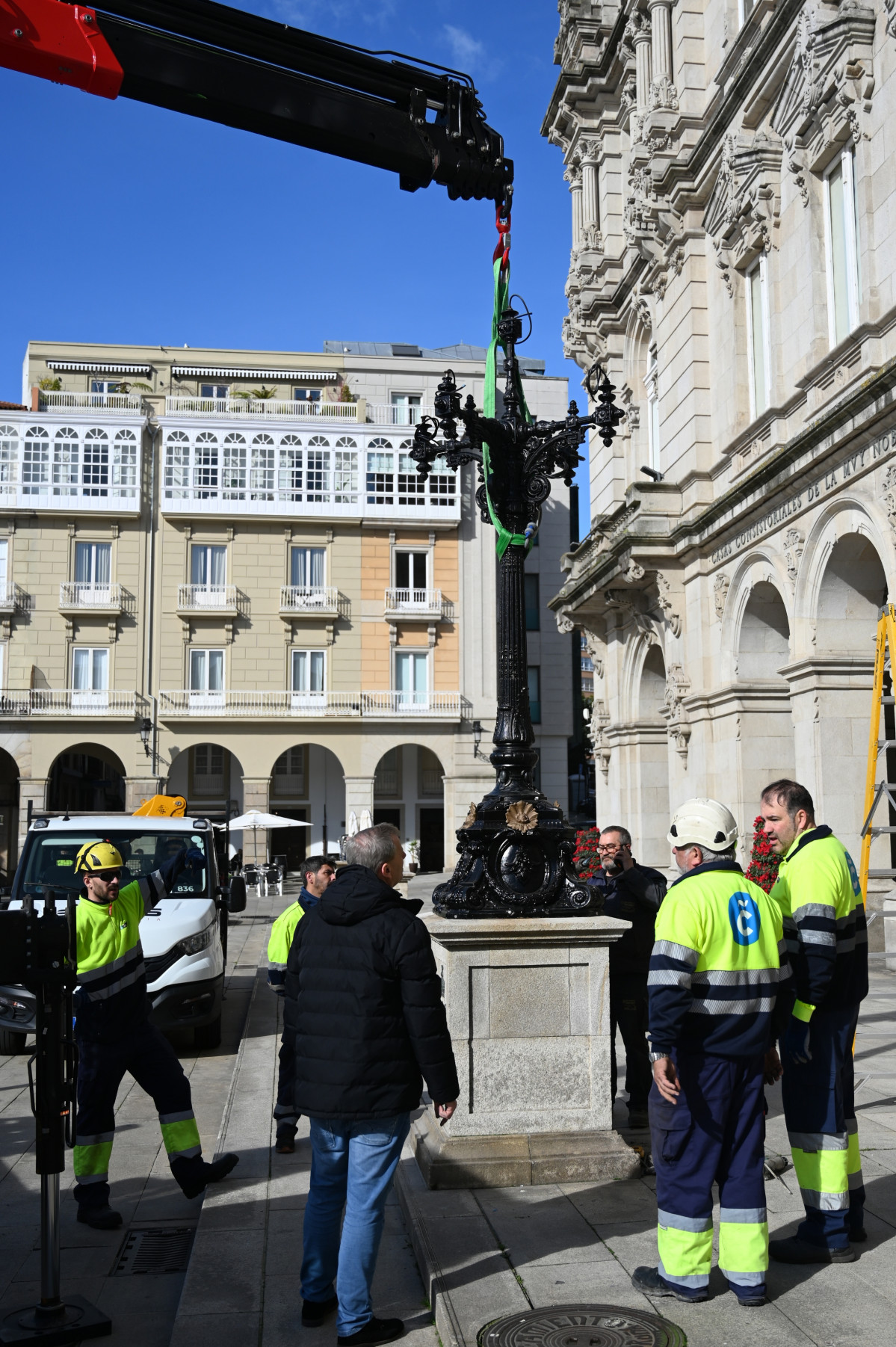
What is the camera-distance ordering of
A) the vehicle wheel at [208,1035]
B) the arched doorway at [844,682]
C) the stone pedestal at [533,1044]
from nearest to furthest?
the stone pedestal at [533,1044] → the vehicle wheel at [208,1035] → the arched doorway at [844,682]

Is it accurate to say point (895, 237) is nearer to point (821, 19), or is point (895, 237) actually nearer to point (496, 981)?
point (821, 19)

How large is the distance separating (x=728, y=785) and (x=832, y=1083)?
42.9 ft

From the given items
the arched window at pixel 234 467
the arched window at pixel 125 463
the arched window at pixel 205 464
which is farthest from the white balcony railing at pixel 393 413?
the arched window at pixel 125 463

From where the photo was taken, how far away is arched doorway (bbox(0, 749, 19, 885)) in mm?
39500

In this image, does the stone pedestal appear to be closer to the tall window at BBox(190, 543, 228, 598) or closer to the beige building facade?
the beige building facade

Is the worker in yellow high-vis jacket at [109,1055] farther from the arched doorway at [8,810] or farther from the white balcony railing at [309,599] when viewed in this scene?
the arched doorway at [8,810]

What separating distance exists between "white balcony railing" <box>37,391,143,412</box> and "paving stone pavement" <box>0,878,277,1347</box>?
32.8 m

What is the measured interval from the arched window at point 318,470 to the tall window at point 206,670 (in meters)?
6.34

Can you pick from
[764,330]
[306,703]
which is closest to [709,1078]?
[764,330]

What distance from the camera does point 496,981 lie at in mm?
6195

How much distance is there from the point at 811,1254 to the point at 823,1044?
85 centimetres

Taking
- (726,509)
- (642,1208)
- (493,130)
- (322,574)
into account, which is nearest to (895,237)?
(726,509)

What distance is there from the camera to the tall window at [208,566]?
39.2 m

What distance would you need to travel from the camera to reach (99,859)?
655 cm
